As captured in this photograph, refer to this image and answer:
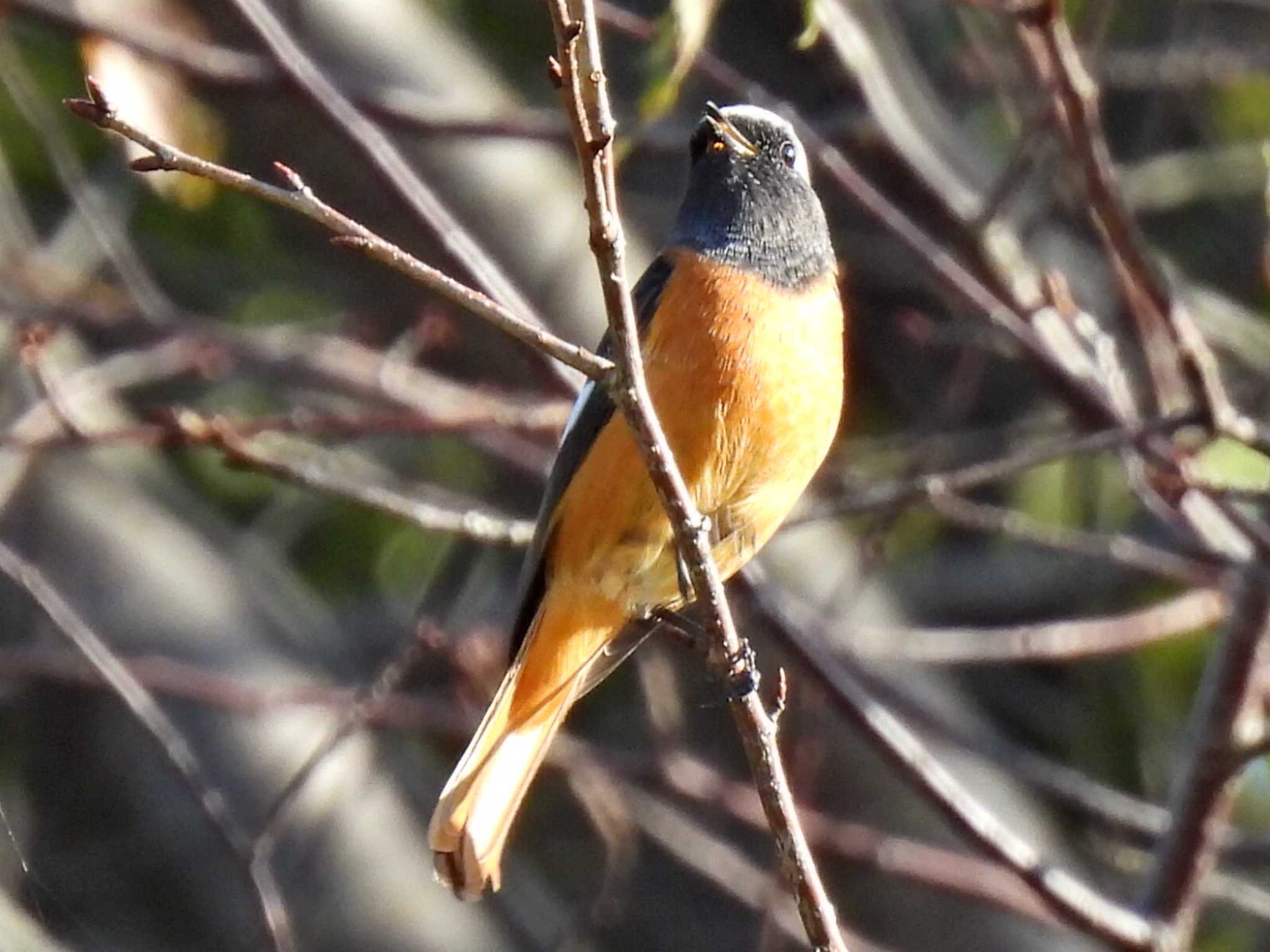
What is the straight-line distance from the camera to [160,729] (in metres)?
4.46

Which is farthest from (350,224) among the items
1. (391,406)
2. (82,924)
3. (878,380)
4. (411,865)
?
(878,380)

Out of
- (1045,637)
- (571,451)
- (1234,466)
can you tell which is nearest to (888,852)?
(1045,637)

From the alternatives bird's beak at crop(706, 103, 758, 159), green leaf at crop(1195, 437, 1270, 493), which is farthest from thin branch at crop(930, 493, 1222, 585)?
bird's beak at crop(706, 103, 758, 159)

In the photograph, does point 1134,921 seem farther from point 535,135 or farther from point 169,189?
point 169,189

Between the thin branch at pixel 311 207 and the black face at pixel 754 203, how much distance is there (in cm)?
181

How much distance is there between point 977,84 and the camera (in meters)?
7.00

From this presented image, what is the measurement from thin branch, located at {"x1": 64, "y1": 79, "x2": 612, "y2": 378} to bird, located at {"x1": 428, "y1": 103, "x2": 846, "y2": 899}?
138 centimetres

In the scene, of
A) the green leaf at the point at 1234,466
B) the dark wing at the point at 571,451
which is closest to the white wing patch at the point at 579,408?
the dark wing at the point at 571,451

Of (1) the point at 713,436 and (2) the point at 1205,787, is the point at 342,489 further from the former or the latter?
(2) the point at 1205,787

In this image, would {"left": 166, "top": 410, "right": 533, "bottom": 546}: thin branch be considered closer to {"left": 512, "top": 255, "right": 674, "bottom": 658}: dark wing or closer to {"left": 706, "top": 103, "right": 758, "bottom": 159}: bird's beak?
{"left": 512, "top": 255, "right": 674, "bottom": 658}: dark wing

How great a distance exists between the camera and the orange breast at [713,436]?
13.4 ft

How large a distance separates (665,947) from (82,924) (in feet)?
10.3

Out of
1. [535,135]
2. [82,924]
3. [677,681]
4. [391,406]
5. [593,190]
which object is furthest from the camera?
[677,681]

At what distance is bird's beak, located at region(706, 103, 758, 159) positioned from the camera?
4379mm
